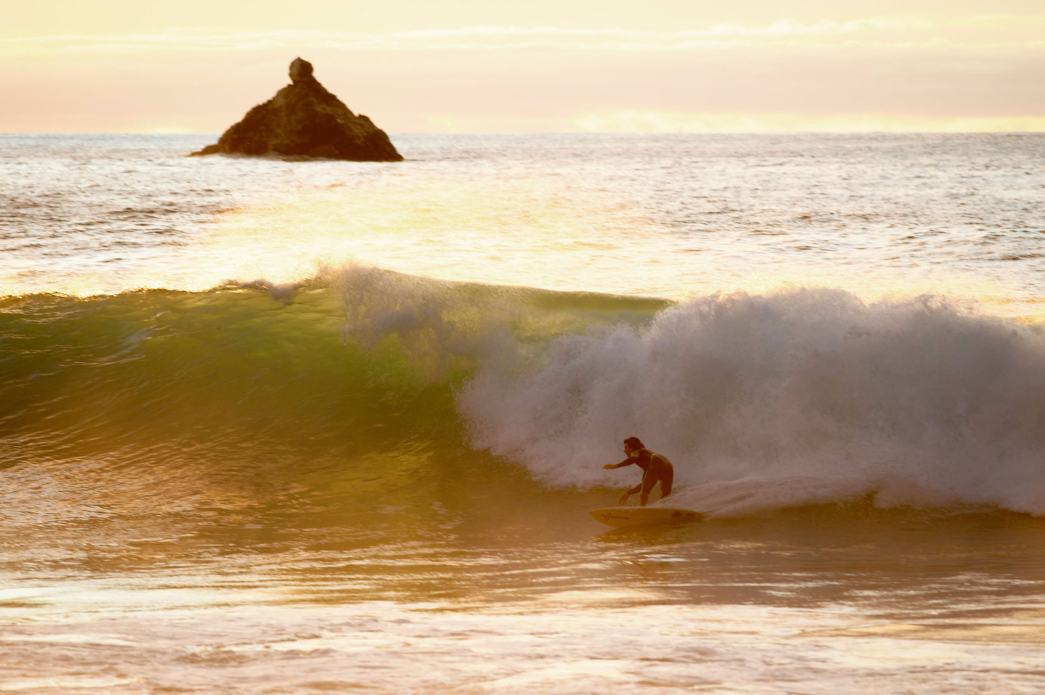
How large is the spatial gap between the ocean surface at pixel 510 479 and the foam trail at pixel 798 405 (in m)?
0.03

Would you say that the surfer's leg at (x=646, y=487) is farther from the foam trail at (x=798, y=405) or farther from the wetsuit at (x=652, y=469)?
the foam trail at (x=798, y=405)

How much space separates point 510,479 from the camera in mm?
8344

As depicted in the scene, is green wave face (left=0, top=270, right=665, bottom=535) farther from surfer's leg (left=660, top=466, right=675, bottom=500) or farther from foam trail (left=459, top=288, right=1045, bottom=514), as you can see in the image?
surfer's leg (left=660, top=466, right=675, bottom=500)

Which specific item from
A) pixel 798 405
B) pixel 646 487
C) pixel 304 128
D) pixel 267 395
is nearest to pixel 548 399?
pixel 646 487

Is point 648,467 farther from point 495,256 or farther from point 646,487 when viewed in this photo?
point 495,256

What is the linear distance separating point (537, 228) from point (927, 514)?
18.7m

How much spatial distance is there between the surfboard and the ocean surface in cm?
12

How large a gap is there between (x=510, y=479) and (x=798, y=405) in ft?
9.50

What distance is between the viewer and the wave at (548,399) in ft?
25.7

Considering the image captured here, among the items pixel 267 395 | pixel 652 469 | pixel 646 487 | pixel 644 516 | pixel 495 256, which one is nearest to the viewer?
pixel 644 516

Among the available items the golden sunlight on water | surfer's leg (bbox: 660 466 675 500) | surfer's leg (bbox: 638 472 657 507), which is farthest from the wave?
the golden sunlight on water

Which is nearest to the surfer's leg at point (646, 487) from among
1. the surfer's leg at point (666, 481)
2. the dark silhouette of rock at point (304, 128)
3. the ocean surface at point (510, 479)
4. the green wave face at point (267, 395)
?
the surfer's leg at point (666, 481)

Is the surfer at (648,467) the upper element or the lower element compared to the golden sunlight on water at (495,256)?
lower

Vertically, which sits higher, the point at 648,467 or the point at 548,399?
the point at 548,399
